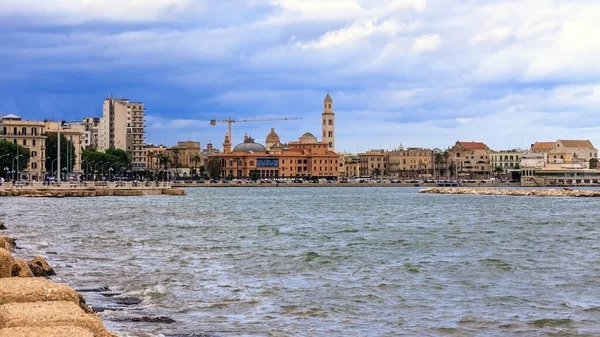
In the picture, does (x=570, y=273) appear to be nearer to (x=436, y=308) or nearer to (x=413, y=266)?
(x=413, y=266)

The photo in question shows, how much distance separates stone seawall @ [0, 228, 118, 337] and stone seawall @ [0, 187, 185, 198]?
8468 cm

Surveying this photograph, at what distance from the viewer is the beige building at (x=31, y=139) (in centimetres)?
13088

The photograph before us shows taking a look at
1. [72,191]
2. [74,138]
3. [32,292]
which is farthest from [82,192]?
[32,292]

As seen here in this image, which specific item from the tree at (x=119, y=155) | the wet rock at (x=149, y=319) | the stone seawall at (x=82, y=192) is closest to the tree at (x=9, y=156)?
the stone seawall at (x=82, y=192)

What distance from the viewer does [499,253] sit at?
31.8 meters

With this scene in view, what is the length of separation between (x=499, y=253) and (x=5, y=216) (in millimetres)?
37171

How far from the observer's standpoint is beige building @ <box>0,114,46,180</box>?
429 ft

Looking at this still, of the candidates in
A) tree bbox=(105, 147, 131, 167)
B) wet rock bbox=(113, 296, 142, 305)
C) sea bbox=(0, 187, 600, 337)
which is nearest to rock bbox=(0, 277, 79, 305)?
sea bbox=(0, 187, 600, 337)

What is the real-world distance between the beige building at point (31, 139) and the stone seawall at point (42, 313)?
124267 millimetres

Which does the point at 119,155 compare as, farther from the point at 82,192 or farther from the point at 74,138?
the point at 82,192

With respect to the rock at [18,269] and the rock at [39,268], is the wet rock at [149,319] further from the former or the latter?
the rock at [39,268]

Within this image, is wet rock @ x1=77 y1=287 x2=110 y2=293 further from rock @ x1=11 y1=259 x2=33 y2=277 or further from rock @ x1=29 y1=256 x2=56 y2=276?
rock @ x1=11 y1=259 x2=33 y2=277

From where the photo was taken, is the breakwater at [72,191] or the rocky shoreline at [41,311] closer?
the rocky shoreline at [41,311]

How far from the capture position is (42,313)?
9664 mm
